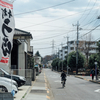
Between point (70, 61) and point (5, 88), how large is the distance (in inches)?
1821

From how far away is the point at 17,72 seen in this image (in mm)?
18938

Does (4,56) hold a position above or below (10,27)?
below

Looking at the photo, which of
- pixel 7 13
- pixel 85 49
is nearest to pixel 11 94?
pixel 7 13

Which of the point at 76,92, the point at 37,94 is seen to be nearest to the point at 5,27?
the point at 37,94

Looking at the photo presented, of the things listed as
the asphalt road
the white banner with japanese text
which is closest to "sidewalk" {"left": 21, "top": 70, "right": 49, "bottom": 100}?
the asphalt road

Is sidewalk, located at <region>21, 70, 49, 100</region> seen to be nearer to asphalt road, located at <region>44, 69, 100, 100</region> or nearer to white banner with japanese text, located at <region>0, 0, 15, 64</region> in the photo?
asphalt road, located at <region>44, 69, 100, 100</region>

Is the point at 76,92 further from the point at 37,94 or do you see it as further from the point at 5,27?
the point at 5,27

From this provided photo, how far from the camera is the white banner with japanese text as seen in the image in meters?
7.97

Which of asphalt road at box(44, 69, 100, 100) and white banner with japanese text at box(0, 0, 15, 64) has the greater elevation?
white banner with japanese text at box(0, 0, 15, 64)

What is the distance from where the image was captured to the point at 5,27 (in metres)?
8.14

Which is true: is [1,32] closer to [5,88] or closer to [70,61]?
[5,88]

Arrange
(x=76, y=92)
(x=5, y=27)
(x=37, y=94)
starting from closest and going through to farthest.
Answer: (x=5, y=27)
(x=37, y=94)
(x=76, y=92)

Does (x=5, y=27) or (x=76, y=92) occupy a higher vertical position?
(x=5, y=27)

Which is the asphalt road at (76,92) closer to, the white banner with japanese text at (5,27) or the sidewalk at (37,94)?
the sidewalk at (37,94)
